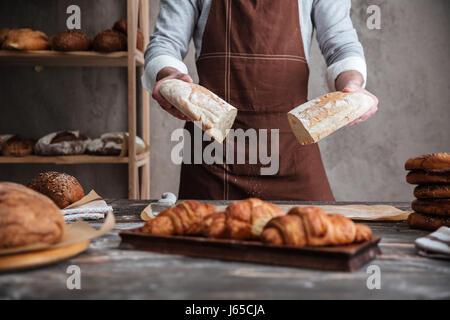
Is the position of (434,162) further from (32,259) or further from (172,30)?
(172,30)

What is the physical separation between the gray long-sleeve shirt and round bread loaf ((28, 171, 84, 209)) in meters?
0.63

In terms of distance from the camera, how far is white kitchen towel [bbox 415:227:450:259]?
35.3 inches

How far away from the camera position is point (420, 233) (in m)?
1.16

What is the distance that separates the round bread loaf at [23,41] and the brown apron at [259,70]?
1.29m

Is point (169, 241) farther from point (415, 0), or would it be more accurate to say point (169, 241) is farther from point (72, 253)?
point (415, 0)

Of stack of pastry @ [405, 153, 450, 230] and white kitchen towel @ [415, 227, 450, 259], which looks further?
stack of pastry @ [405, 153, 450, 230]

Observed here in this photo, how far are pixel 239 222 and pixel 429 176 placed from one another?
566 millimetres

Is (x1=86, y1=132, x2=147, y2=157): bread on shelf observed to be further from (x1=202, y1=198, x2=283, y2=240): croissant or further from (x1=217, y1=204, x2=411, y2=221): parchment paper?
(x1=202, y1=198, x2=283, y2=240): croissant

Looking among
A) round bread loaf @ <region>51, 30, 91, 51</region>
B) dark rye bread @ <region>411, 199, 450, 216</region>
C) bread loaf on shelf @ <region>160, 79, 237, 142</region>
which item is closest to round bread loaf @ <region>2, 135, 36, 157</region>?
round bread loaf @ <region>51, 30, 91, 51</region>

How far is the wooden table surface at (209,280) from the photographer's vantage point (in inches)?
27.8

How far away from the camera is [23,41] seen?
2756 mm

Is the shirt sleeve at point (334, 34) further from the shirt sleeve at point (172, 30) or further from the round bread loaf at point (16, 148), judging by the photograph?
the round bread loaf at point (16, 148)

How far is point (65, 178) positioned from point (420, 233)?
1.07 metres

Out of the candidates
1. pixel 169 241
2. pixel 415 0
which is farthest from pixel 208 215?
pixel 415 0
